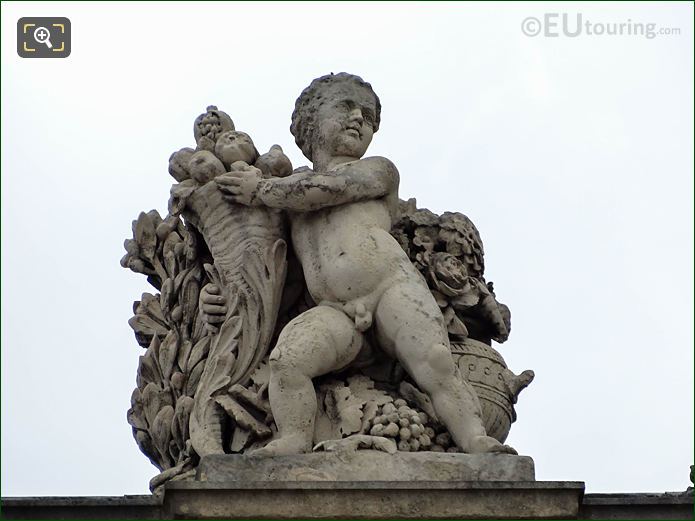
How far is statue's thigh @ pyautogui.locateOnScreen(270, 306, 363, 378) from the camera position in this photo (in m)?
14.9

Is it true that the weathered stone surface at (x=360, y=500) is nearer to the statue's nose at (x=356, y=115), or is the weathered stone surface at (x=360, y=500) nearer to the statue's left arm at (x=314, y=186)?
the statue's left arm at (x=314, y=186)

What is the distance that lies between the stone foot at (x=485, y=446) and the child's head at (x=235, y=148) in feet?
9.42

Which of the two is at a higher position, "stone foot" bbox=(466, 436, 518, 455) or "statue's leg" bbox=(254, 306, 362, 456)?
"statue's leg" bbox=(254, 306, 362, 456)

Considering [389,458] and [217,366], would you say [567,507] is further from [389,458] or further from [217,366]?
[217,366]

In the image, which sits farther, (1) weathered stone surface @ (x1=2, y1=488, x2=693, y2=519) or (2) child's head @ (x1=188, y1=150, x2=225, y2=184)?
(2) child's head @ (x1=188, y1=150, x2=225, y2=184)

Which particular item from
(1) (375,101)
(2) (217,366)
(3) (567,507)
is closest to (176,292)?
(2) (217,366)

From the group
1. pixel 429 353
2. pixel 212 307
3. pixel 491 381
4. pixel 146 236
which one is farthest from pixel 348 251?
pixel 146 236

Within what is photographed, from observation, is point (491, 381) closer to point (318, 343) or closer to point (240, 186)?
point (318, 343)

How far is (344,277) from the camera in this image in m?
15.4

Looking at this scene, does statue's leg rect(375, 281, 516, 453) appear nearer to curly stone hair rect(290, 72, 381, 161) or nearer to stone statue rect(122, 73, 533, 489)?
stone statue rect(122, 73, 533, 489)

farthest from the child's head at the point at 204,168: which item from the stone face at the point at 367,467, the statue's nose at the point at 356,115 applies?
the stone face at the point at 367,467

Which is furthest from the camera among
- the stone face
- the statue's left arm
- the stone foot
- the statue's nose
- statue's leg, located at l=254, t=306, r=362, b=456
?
the statue's nose

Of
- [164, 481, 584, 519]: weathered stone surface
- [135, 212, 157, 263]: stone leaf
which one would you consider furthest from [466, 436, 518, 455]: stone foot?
[135, 212, 157, 263]: stone leaf

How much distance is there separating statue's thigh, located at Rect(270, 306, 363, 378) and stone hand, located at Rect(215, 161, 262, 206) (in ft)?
3.20
